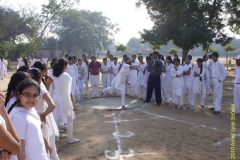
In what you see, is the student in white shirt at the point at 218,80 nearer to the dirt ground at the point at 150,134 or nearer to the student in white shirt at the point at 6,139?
the dirt ground at the point at 150,134

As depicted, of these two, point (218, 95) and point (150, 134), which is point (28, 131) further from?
point (218, 95)

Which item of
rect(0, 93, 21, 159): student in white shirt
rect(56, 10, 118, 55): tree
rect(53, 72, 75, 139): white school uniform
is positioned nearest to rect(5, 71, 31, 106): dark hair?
rect(0, 93, 21, 159): student in white shirt

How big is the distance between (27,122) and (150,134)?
171 inches

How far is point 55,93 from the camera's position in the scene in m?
5.23

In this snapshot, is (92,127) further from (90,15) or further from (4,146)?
(90,15)

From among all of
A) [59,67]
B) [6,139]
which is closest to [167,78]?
[59,67]

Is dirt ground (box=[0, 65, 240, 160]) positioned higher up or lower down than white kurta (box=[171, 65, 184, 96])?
lower down

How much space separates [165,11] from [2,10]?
18.0 meters

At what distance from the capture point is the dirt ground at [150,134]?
16.5ft

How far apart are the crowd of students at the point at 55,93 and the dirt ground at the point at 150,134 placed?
518 millimetres

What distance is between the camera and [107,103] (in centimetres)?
997

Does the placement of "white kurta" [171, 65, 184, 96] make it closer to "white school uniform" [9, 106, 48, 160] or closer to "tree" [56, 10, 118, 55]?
"white school uniform" [9, 106, 48, 160]

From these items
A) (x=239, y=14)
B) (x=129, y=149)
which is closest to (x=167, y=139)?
(x=129, y=149)

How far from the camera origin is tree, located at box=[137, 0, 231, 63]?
1702 cm
